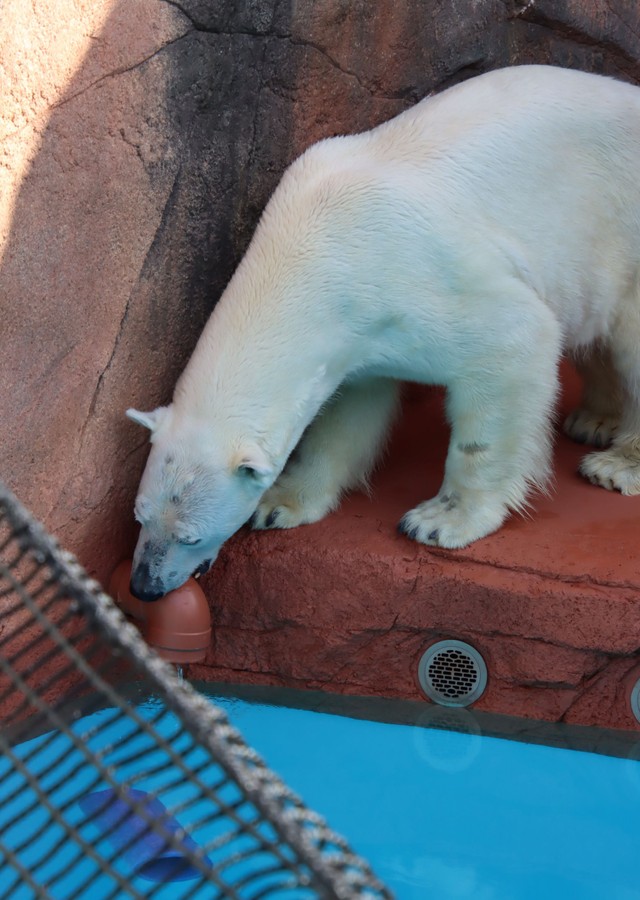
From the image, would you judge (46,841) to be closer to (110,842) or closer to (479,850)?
(110,842)

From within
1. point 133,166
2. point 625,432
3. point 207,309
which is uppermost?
point 133,166

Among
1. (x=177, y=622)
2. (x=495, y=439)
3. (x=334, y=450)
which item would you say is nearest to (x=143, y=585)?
(x=177, y=622)

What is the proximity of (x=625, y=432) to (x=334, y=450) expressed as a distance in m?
0.89

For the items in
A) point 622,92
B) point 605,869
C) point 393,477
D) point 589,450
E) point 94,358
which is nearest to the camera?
point 605,869

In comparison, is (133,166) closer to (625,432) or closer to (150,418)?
(150,418)

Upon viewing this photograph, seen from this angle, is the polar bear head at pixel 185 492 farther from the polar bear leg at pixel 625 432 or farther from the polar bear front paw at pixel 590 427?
the polar bear front paw at pixel 590 427

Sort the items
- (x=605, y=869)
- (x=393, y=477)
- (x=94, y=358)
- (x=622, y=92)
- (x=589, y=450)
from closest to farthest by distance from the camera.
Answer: (x=605, y=869)
(x=94, y=358)
(x=622, y=92)
(x=393, y=477)
(x=589, y=450)

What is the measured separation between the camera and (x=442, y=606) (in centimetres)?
282

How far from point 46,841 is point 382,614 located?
1.01 m

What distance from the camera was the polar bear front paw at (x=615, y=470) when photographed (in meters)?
3.15

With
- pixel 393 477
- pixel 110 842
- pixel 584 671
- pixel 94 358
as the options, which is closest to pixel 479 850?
pixel 584 671

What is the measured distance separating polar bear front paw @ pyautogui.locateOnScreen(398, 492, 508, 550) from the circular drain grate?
279mm

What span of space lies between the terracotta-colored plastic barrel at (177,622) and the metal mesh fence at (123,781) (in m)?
0.20

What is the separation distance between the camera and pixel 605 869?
240cm
